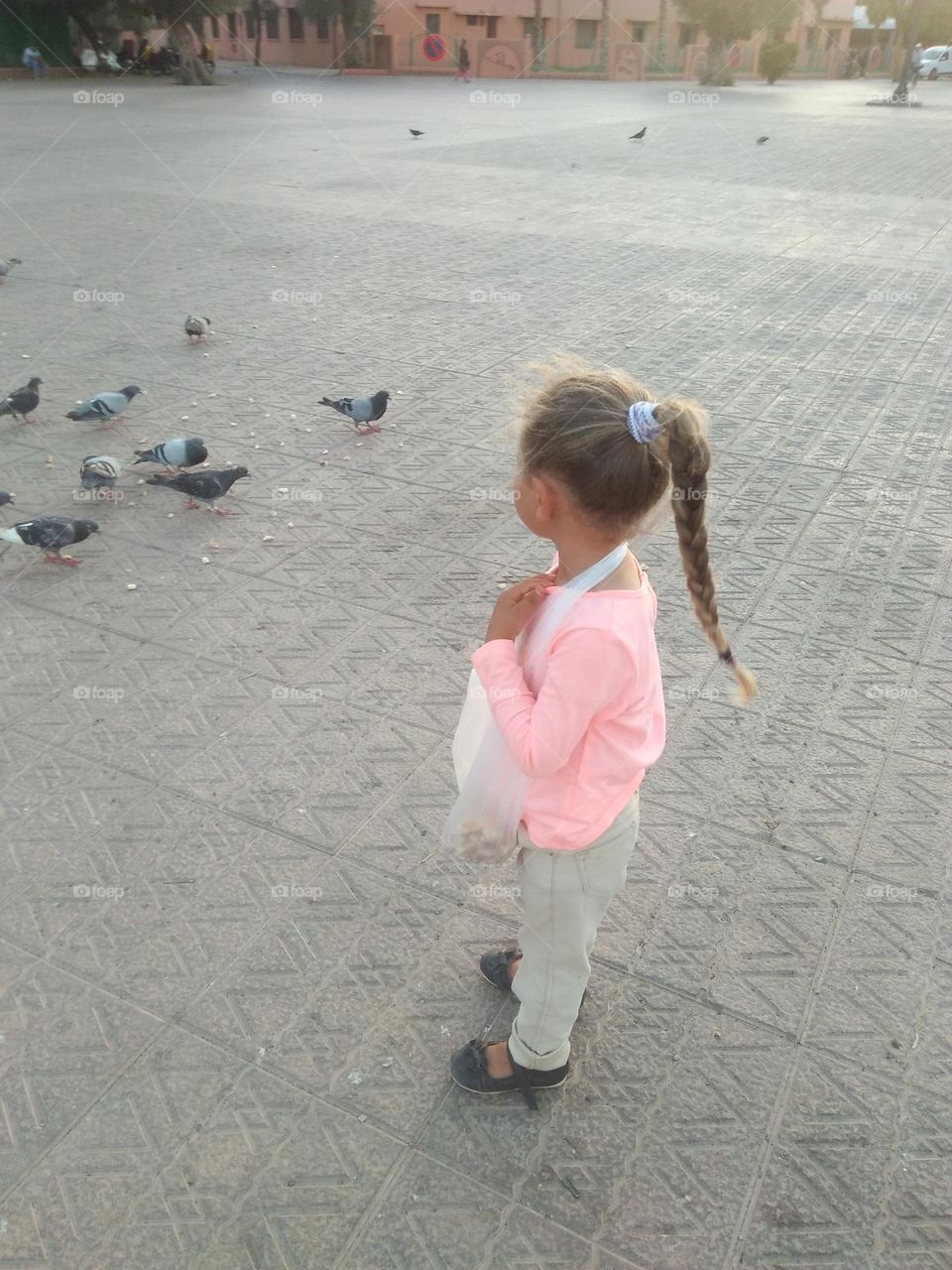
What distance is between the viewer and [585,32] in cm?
5397

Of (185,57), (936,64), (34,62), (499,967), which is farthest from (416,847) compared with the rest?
(936,64)

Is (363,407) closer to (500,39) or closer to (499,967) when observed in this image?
(499,967)

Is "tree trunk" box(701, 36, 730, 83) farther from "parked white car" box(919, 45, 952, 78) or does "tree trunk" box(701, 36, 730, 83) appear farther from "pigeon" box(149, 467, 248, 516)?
"pigeon" box(149, 467, 248, 516)

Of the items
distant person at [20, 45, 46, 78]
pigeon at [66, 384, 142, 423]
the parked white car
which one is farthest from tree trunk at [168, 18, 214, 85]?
the parked white car

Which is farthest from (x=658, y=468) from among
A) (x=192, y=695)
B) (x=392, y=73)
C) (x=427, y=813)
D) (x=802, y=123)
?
(x=392, y=73)

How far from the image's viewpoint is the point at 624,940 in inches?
124

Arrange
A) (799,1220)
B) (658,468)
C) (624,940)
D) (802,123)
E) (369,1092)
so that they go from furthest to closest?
(802,123) < (624,940) < (369,1092) < (799,1220) < (658,468)

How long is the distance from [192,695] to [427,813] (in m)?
1.30

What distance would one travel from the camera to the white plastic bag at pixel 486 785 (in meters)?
2.19

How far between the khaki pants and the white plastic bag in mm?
102

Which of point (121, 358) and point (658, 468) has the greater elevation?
point (658, 468)

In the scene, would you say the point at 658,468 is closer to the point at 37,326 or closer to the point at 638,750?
the point at 638,750

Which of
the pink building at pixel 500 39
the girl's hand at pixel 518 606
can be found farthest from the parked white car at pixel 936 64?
the girl's hand at pixel 518 606

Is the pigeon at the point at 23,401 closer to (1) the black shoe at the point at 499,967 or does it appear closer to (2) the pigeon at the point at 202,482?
(2) the pigeon at the point at 202,482
